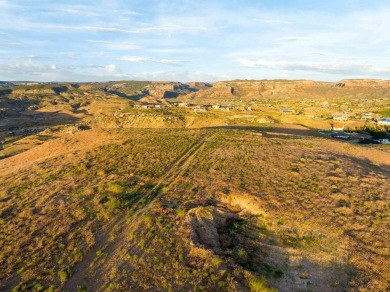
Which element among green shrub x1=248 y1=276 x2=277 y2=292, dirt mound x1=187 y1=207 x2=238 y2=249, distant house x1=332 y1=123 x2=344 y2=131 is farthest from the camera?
distant house x1=332 y1=123 x2=344 y2=131

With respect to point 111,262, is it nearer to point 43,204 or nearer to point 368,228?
point 43,204

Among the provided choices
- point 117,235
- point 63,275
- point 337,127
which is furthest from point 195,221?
point 337,127

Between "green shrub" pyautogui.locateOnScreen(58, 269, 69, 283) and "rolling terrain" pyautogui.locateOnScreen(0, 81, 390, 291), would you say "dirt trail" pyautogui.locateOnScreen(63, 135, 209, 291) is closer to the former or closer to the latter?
"rolling terrain" pyautogui.locateOnScreen(0, 81, 390, 291)

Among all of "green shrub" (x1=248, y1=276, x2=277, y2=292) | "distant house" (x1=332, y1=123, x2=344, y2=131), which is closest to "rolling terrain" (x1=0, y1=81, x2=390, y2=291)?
"green shrub" (x1=248, y1=276, x2=277, y2=292)

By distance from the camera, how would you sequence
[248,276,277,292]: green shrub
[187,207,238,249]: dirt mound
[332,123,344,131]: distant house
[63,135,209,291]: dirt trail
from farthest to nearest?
[332,123,344,131]: distant house < [187,207,238,249]: dirt mound < [63,135,209,291]: dirt trail < [248,276,277,292]: green shrub

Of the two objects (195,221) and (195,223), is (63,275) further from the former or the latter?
(195,221)

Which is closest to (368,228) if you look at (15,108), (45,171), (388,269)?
(388,269)
